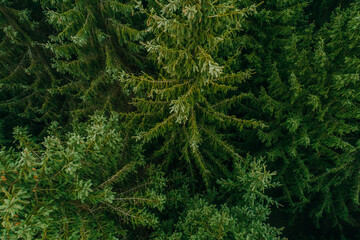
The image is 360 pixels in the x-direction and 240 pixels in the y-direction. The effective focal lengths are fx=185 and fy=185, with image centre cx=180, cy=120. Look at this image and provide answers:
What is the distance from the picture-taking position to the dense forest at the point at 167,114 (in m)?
3.03

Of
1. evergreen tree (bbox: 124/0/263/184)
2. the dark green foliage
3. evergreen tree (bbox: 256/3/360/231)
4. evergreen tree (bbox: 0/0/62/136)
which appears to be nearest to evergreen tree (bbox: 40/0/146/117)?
evergreen tree (bbox: 0/0/62/136)

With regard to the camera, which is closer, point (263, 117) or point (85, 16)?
point (85, 16)

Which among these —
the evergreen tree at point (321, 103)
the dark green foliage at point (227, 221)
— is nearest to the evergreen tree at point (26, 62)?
the dark green foliage at point (227, 221)

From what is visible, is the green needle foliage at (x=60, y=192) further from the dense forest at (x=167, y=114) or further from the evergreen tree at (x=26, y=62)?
the evergreen tree at (x=26, y=62)

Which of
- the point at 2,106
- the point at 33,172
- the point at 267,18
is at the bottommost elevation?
the point at 2,106

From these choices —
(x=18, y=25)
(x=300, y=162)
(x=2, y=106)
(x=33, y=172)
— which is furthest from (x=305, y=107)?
(x=2, y=106)

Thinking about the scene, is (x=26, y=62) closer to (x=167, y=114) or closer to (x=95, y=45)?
(x=95, y=45)

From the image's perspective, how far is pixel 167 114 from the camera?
5316mm

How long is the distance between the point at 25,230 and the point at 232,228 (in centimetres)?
341

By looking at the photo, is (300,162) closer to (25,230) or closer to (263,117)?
(263,117)

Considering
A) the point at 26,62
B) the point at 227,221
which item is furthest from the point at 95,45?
the point at 227,221

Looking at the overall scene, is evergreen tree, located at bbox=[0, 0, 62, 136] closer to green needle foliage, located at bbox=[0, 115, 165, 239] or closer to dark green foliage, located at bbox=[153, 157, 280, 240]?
green needle foliage, located at bbox=[0, 115, 165, 239]

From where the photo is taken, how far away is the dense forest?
3.03m

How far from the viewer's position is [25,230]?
2285 mm
